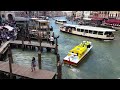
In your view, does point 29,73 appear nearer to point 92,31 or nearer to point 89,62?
point 89,62

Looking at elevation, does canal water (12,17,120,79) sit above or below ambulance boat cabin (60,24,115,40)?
below

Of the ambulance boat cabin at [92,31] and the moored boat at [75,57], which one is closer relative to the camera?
the moored boat at [75,57]

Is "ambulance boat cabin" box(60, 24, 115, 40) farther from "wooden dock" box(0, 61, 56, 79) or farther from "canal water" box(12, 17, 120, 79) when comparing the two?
"wooden dock" box(0, 61, 56, 79)

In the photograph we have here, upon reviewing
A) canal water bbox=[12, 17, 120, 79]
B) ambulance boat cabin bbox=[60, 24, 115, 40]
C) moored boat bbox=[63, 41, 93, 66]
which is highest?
ambulance boat cabin bbox=[60, 24, 115, 40]

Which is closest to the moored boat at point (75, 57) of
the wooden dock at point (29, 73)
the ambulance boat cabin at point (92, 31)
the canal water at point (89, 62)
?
the canal water at point (89, 62)

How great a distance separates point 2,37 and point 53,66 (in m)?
7.90

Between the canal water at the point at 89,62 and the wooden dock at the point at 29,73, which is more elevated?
the wooden dock at the point at 29,73

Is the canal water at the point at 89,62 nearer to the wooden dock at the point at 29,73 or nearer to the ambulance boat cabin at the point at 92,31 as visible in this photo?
the wooden dock at the point at 29,73

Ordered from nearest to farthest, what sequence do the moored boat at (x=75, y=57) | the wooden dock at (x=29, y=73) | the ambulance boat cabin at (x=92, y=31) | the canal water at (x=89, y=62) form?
the wooden dock at (x=29, y=73) → the canal water at (x=89, y=62) → the moored boat at (x=75, y=57) → the ambulance boat cabin at (x=92, y=31)

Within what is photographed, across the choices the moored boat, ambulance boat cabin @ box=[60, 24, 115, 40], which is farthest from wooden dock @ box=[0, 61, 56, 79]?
ambulance boat cabin @ box=[60, 24, 115, 40]

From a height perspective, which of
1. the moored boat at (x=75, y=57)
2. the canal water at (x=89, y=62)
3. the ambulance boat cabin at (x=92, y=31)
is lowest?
the canal water at (x=89, y=62)

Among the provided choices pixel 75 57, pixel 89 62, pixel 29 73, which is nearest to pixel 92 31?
pixel 89 62
